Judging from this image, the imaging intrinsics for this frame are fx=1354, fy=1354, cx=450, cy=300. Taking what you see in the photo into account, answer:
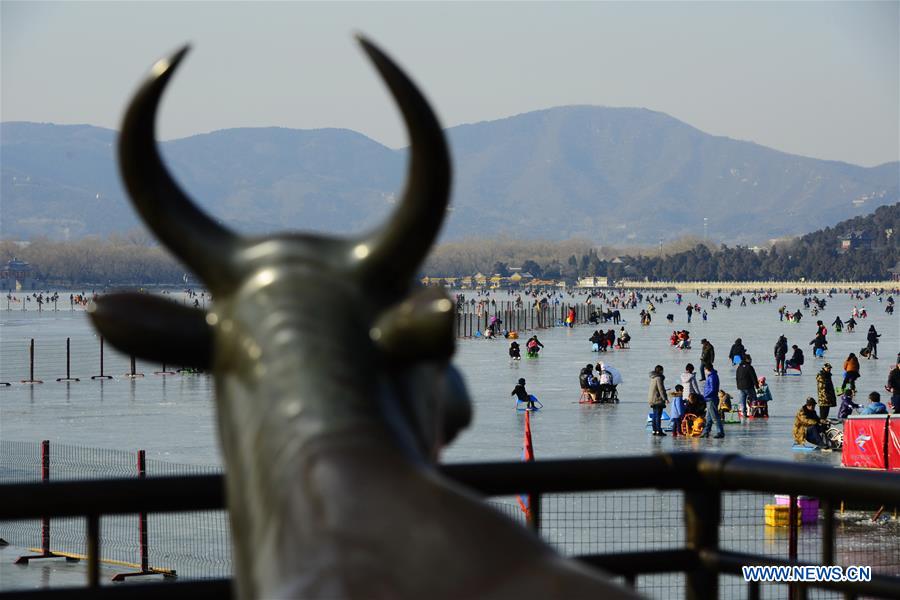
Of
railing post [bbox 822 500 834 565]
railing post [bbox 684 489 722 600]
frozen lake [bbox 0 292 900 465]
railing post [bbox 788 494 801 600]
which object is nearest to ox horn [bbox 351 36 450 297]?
railing post [bbox 684 489 722 600]

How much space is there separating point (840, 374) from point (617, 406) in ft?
42.2

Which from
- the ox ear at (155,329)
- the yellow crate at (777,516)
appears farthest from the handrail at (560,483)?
the yellow crate at (777,516)

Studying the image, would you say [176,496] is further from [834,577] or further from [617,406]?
[617,406]

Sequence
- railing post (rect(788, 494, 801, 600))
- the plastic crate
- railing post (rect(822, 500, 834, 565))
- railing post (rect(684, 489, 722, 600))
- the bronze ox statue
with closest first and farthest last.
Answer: the bronze ox statue
railing post (rect(684, 489, 722, 600))
railing post (rect(822, 500, 834, 565))
railing post (rect(788, 494, 801, 600))
the plastic crate

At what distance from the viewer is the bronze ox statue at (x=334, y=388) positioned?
1601 mm

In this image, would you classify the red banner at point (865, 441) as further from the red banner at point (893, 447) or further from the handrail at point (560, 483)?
the handrail at point (560, 483)

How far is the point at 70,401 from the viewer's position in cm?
3444

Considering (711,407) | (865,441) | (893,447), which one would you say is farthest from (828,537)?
(711,407)

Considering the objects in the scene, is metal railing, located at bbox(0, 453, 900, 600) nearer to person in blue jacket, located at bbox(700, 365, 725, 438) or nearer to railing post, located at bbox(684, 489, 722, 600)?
railing post, located at bbox(684, 489, 722, 600)

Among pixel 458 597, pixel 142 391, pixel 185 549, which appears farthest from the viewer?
pixel 142 391

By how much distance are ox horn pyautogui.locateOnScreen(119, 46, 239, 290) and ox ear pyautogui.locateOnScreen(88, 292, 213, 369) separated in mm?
74

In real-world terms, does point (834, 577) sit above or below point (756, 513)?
above

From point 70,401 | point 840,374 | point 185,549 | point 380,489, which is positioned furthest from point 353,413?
point 840,374

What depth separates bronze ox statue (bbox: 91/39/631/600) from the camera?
1601 millimetres
